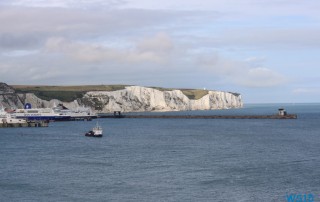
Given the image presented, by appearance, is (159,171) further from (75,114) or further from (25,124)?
(75,114)

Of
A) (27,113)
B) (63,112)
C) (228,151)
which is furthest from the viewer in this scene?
(63,112)

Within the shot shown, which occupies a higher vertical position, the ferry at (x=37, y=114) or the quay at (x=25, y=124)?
the ferry at (x=37, y=114)

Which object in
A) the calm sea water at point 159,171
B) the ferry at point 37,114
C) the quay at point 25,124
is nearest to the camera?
the calm sea water at point 159,171

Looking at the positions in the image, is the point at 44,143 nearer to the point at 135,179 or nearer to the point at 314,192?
the point at 135,179

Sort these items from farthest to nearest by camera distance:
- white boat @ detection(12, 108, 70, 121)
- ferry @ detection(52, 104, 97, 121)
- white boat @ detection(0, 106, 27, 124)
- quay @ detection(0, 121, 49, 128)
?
ferry @ detection(52, 104, 97, 121), white boat @ detection(12, 108, 70, 121), white boat @ detection(0, 106, 27, 124), quay @ detection(0, 121, 49, 128)

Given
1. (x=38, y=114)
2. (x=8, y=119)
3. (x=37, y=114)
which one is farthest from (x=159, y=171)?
(x=38, y=114)

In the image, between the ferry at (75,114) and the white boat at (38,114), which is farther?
the ferry at (75,114)

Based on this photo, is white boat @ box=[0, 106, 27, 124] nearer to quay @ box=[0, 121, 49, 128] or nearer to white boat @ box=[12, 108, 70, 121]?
quay @ box=[0, 121, 49, 128]

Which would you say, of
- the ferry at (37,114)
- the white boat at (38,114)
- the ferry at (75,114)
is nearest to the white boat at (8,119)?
the ferry at (37,114)

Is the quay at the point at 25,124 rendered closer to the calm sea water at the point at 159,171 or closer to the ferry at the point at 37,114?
the ferry at the point at 37,114

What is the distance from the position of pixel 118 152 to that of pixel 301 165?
27225 millimetres

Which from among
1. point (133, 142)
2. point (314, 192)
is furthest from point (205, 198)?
point (133, 142)

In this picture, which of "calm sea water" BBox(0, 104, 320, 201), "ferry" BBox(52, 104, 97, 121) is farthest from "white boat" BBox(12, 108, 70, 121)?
"calm sea water" BBox(0, 104, 320, 201)

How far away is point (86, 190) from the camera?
49000mm
